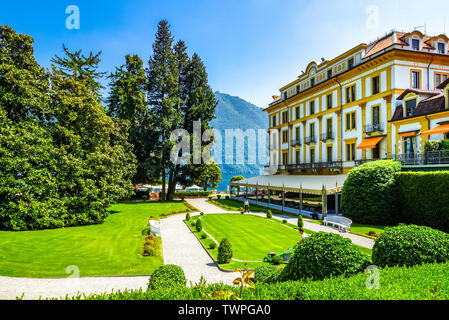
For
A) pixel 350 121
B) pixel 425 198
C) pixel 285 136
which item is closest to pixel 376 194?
pixel 425 198

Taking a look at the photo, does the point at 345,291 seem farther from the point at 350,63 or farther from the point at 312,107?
the point at 312,107

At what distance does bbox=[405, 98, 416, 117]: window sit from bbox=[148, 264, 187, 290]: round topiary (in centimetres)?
2561

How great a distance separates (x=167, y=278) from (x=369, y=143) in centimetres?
2680

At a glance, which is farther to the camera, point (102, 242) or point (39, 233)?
point (39, 233)

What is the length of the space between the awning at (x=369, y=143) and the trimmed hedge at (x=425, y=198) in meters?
7.04

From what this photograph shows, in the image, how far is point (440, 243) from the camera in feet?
24.0

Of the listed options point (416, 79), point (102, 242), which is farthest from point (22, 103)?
point (416, 79)

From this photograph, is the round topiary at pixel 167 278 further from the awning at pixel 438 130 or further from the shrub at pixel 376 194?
the awning at pixel 438 130

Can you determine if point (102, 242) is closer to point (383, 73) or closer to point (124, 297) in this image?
point (124, 297)

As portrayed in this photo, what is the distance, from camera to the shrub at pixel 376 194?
71.1ft

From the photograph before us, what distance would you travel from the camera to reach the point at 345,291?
491 cm

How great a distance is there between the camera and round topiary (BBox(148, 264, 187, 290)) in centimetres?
801
